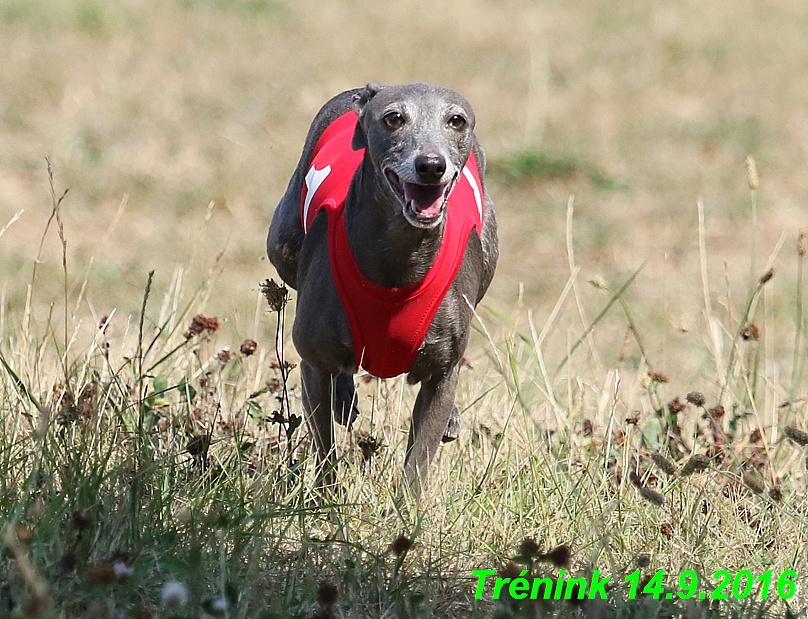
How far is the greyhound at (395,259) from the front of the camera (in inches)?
124

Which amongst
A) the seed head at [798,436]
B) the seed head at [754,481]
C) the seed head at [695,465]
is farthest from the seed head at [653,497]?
the seed head at [798,436]

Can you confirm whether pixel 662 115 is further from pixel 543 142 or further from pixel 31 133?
pixel 31 133

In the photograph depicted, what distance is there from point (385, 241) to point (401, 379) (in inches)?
37.2

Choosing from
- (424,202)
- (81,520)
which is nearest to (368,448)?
(424,202)

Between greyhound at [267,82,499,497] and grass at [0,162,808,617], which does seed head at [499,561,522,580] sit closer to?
grass at [0,162,808,617]

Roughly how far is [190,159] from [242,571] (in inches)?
275

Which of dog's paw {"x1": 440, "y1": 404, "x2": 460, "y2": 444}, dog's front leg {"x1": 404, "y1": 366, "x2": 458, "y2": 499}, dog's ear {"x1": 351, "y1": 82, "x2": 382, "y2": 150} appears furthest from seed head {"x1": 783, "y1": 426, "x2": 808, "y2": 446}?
dog's ear {"x1": 351, "y1": 82, "x2": 382, "y2": 150}

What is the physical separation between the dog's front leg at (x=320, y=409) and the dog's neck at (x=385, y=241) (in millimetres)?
407

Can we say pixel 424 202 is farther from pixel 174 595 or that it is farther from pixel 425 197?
pixel 174 595

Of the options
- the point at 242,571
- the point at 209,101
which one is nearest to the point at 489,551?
the point at 242,571

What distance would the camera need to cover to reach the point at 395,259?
338cm

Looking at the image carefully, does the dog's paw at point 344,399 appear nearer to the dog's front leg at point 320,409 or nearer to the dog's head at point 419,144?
the dog's front leg at point 320,409

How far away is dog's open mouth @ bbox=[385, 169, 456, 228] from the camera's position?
3105mm

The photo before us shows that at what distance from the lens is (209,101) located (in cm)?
1045
